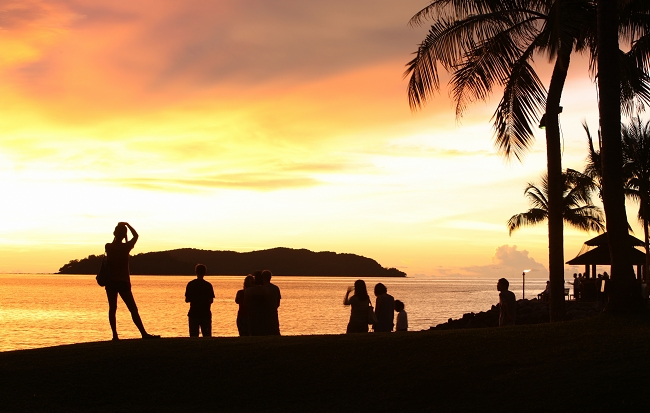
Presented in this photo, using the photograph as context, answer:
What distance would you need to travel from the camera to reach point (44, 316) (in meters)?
68.9

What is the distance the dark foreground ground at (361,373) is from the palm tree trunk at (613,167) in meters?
0.57

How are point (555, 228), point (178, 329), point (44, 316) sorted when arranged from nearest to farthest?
point (555, 228) → point (178, 329) → point (44, 316)

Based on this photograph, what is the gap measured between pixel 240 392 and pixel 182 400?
0.75 m

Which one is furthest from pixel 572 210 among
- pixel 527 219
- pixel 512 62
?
pixel 512 62

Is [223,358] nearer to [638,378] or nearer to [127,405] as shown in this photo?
[127,405]

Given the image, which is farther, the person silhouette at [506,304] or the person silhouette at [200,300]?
the person silhouette at [506,304]

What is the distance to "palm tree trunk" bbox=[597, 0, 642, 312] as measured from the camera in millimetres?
11641

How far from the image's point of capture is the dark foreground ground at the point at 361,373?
8.49m

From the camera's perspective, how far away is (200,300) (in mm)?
14219

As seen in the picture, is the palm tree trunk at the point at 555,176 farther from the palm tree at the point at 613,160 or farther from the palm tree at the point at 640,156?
the palm tree at the point at 640,156

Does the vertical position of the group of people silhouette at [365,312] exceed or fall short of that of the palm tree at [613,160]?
it falls short

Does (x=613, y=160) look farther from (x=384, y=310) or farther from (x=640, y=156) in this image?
(x=640, y=156)

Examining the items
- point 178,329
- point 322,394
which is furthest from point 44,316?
point 322,394

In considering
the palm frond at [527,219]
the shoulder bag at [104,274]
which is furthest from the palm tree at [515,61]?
the palm frond at [527,219]
